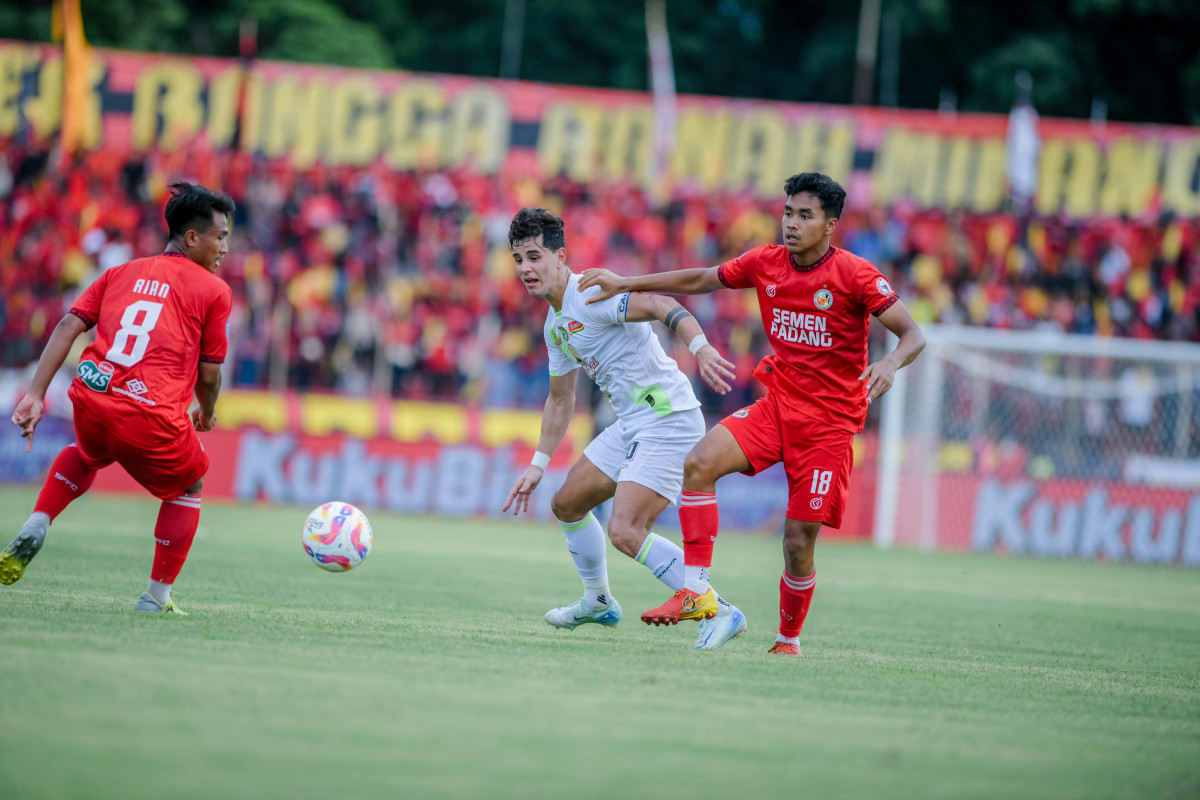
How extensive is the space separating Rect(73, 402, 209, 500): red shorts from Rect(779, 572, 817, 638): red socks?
124 inches

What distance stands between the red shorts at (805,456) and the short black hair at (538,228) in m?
1.48

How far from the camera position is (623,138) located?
22281 mm

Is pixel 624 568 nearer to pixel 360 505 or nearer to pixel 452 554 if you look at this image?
pixel 452 554

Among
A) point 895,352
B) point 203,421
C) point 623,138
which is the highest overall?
point 623,138

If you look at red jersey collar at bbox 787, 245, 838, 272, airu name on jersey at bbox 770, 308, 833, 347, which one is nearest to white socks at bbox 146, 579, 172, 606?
airu name on jersey at bbox 770, 308, 833, 347

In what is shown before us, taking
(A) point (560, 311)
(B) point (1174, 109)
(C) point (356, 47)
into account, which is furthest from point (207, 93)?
(B) point (1174, 109)

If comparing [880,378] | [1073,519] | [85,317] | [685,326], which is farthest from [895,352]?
[1073,519]

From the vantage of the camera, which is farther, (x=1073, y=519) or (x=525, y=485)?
(x=1073, y=519)

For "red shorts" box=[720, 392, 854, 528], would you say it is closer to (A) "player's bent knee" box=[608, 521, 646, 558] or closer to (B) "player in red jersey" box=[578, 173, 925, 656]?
(B) "player in red jersey" box=[578, 173, 925, 656]

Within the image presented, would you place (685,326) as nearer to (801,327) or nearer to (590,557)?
(801,327)

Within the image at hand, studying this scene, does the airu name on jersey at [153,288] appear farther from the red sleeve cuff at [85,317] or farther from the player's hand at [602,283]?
the player's hand at [602,283]

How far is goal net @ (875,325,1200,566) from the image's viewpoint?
1816 cm

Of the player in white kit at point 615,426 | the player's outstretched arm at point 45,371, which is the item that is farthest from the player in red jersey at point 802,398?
the player's outstretched arm at point 45,371

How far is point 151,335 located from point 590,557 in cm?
275
